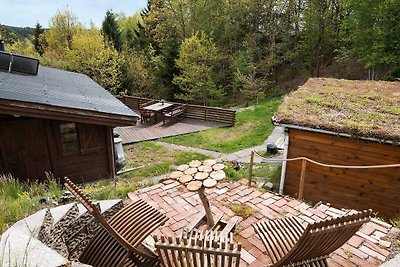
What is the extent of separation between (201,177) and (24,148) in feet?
20.3

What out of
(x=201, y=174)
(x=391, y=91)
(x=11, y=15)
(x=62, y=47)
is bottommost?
(x=201, y=174)

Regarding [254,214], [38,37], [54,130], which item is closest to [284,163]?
[254,214]

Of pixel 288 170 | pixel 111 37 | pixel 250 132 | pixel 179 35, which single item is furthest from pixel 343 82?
pixel 111 37

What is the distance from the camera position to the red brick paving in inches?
144

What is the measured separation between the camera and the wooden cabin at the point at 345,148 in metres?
6.14

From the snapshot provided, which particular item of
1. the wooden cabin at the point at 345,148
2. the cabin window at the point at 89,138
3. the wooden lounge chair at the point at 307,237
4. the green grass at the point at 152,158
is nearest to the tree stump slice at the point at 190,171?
the wooden lounge chair at the point at 307,237

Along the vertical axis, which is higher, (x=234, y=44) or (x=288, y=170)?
(x=234, y=44)

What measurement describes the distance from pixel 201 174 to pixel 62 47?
27629 mm

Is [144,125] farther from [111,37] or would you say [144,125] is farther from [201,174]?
[111,37]

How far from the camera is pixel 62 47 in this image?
26391mm

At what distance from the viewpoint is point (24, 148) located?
762 cm

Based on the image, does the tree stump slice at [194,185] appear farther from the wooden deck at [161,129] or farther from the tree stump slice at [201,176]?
the wooden deck at [161,129]

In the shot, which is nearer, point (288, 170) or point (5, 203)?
point (5, 203)

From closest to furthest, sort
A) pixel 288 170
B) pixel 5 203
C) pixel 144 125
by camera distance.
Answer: pixel 5 203 < pixel 288 170 < pixel 144 125
